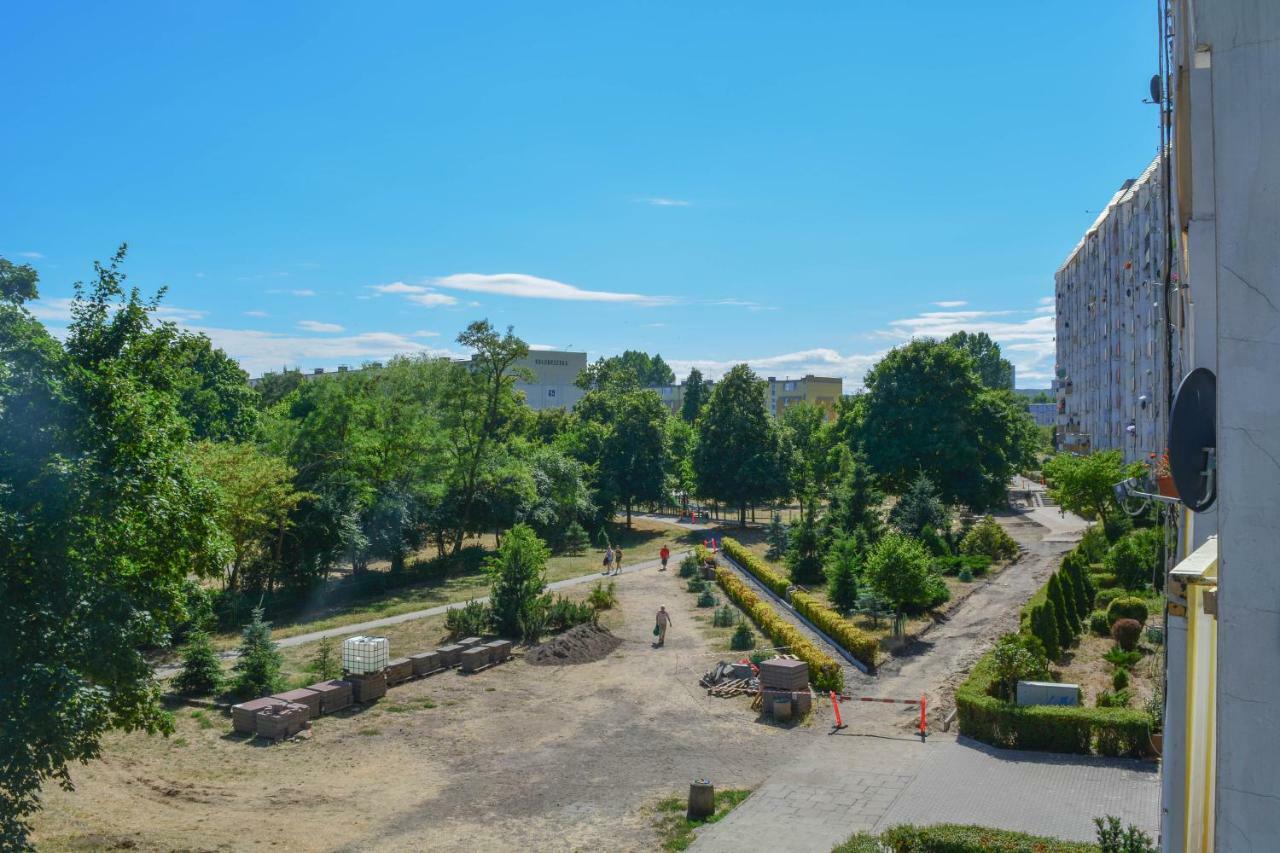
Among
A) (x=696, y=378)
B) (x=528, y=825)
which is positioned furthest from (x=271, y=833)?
(x=696, y=378)

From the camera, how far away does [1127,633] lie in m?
21.7

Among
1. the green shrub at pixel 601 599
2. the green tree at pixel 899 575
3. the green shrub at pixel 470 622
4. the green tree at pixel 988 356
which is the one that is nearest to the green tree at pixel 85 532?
the green shrub at pixel 470 622

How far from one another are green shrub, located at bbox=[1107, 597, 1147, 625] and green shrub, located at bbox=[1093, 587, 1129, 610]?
171cm

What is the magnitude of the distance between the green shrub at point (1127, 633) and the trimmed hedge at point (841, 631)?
577 cm

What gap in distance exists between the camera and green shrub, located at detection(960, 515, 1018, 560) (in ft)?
124

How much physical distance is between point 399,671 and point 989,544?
26.4 m

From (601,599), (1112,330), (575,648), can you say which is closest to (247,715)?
(575,648)

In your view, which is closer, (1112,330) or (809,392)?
(1112,330)

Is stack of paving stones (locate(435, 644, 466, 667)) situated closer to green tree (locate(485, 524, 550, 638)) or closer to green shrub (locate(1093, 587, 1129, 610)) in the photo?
green tree (locate(485, 524, 550, 638))

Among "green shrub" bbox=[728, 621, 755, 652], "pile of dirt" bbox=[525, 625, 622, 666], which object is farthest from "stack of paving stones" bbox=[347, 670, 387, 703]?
"green shrub" bbox=[728, 621, 755, 652]

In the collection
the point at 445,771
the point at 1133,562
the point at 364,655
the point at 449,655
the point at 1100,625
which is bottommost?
the point at 445,771

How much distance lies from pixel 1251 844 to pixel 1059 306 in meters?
73.1

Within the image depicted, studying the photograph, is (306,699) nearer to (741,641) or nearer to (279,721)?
(279,721)

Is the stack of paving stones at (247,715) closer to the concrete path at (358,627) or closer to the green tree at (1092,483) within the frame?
the concrete path at (358,627)
